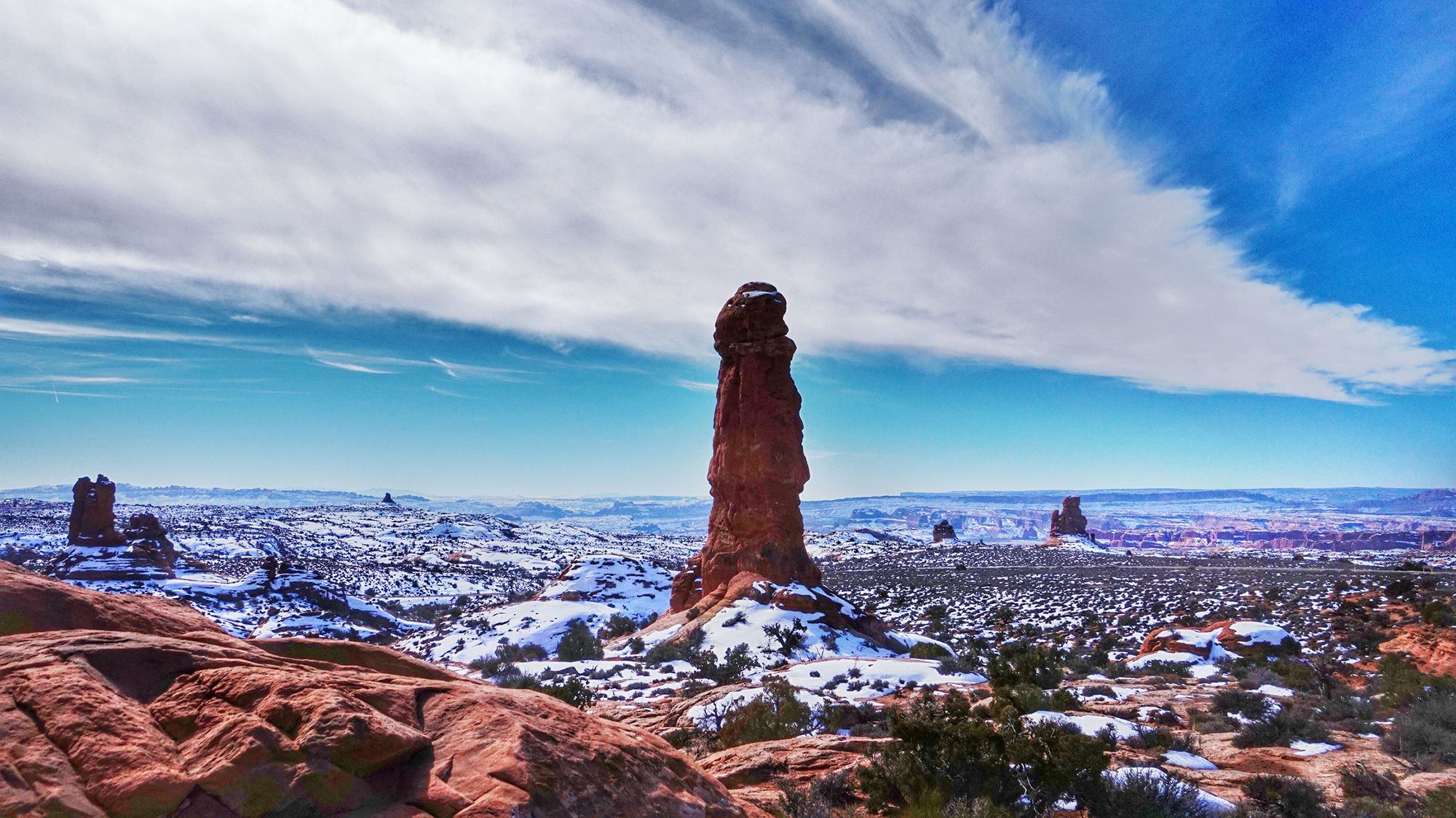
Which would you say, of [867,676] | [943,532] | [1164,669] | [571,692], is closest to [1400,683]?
[1164,669]

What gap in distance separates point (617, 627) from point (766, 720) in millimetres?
24540

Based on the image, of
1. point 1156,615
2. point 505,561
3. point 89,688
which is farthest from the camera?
point 505,561

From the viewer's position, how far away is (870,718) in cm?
1236

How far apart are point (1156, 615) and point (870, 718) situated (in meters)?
28.2

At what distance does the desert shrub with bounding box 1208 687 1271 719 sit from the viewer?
41.2 ft

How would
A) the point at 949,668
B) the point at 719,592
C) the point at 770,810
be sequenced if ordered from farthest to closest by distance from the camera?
the point at 719,592
the point at 949,668
the point at 770,810

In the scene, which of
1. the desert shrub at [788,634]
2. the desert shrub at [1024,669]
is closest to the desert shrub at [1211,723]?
the desert shrub at [1024,669]

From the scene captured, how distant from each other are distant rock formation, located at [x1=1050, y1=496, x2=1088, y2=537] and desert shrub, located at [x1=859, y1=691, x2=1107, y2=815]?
104 meters

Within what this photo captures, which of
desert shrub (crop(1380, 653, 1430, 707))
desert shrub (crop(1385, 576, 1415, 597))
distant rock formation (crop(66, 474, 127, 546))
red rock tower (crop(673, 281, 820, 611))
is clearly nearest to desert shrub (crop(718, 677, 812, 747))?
desert shrub (crop(1380, 653, 1430, 707))

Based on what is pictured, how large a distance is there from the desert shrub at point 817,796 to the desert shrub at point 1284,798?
4.26 metres

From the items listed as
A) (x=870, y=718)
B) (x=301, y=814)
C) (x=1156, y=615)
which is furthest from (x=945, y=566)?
(x=301, y=814)

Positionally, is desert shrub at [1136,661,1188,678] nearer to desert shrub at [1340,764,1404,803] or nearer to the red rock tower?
desert shrub at [1340,764,1404,803]

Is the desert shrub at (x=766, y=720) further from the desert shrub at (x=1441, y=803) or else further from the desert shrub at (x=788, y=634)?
the desert shrub at (x=788, y=634)

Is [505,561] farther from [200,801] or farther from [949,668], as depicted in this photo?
[200,801]
